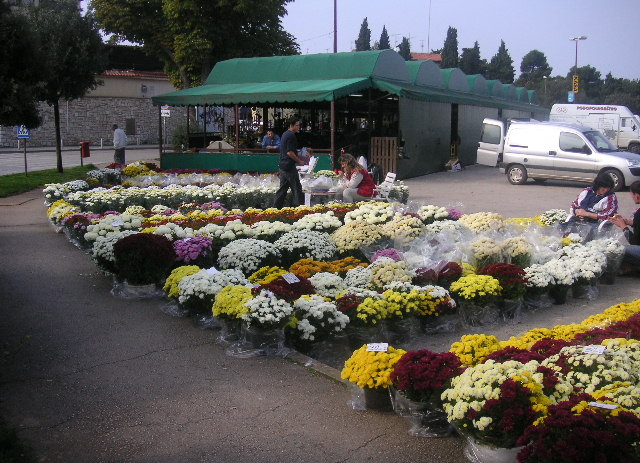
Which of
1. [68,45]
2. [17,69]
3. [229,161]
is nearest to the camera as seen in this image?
[17,69]

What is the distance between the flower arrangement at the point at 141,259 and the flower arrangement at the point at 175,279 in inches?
9.5

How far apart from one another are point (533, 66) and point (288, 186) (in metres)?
97.4

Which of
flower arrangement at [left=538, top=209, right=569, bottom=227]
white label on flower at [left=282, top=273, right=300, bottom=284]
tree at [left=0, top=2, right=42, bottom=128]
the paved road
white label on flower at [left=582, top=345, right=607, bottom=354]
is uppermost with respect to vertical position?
tree at [left=0, top=2, right=42, bottom=128]

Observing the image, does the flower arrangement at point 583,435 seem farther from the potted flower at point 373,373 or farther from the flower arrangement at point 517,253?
the flower arrangement at point 517,253

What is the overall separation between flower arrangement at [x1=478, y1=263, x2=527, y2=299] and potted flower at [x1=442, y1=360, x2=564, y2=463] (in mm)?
3131

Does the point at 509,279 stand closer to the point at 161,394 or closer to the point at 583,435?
the point at 161,394

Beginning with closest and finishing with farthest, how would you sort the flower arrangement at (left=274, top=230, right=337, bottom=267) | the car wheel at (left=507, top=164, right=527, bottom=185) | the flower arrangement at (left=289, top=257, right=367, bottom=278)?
the flower arrangement at (left=289, top=257, right=367, bottom=278)
the flower arrangement at (left=274, top=230, right=337, bottom=267)
the car wheel at (left=507, top=164, right=527, bottom=185)

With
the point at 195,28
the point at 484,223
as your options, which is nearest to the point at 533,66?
the point at 195,28

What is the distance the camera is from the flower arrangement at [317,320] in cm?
603

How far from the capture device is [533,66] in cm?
10281

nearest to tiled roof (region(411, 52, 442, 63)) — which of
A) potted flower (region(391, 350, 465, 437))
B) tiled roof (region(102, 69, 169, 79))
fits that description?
tiled roof (region(102, 69, 169, 79))

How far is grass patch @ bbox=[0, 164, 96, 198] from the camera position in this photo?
19234mm

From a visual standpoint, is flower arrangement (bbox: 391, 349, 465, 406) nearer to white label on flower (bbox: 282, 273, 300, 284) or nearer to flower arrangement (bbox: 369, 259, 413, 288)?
white label on flower (bbox: 282, 273, 300, 284)

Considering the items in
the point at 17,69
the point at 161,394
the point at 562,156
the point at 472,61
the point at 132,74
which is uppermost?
the point at 472,61
